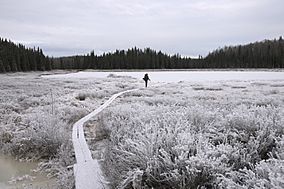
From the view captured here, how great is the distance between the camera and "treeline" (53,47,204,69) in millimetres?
106438

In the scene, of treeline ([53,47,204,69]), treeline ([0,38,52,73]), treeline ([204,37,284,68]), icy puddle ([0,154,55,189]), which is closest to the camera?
icy puddle ([0,154,55,189])

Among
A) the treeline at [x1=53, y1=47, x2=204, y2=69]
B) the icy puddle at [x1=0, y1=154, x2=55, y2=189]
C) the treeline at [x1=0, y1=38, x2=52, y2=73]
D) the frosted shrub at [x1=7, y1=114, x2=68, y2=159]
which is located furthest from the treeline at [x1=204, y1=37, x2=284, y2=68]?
the icy puddle at [x1=0, y1=154, x2=55, y2=189]

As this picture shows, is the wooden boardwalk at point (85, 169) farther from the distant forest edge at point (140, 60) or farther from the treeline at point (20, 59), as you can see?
the distant forest edge at point (140, 60)

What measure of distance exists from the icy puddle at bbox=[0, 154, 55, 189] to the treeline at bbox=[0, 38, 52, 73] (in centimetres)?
7363

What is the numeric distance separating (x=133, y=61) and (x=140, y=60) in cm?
287

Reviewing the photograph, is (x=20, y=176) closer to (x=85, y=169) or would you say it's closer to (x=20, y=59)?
(x=85, y=169)

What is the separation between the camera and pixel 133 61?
108 metres

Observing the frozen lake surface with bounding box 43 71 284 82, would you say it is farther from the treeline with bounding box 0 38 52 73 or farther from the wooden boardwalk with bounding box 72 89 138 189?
the wooden boardwalk with bounding box 72 89 138 189

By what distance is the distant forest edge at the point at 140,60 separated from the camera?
84938 mm

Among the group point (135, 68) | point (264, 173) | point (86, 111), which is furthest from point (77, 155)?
point (135, 68)

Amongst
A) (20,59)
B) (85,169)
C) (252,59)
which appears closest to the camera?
(85,169)

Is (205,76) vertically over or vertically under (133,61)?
under

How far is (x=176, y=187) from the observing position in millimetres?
4266

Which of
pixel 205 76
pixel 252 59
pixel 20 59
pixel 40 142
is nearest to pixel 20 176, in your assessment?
pixel 40 142
